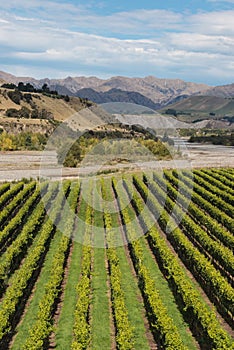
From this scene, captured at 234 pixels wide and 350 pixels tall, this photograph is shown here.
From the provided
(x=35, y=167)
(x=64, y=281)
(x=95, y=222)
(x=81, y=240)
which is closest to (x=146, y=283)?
(x=64, y=281)

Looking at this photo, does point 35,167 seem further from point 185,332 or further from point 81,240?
point 185,332

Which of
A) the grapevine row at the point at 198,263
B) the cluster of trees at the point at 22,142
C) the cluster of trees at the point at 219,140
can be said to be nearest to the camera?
the grapevine row at the point at 198,263

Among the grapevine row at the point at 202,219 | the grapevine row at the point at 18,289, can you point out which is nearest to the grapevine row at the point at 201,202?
the grapevine row at the point at 202,219

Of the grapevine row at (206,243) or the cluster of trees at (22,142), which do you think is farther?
the cluster of trees at (22,142)

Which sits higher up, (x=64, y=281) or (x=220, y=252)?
(x=220, y=252)

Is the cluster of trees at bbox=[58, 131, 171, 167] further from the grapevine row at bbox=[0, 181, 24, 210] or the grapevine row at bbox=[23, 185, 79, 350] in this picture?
the grapevine row at bbox=[23, 185, 79, 350]

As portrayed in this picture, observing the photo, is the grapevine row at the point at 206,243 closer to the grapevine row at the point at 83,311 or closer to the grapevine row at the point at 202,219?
Answer: the grapevine row at the point at 202,219

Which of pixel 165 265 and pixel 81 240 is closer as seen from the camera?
pixel 165 265

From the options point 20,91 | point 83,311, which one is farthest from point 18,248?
point 20,91

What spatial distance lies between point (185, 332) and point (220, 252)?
26.6ft

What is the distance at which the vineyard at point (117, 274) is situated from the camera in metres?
18.3

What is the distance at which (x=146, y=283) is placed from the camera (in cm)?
2200

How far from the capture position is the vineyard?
1834 cm

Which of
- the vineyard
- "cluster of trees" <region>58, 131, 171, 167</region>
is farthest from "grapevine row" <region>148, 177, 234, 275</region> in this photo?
"cluster of trees" <region>58, 131, 171, 167</region>
